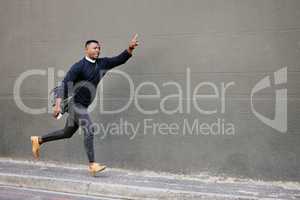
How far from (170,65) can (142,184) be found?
173cm

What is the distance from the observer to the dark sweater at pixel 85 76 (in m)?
6.55

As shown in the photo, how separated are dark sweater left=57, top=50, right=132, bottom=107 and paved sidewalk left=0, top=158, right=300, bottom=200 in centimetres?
106

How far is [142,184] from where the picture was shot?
640cm

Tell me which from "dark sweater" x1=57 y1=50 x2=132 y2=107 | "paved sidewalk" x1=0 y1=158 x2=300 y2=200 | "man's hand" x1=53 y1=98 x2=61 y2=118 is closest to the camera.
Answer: "paved sidewalk" x1=0 y1=158 x2=300 y2=200

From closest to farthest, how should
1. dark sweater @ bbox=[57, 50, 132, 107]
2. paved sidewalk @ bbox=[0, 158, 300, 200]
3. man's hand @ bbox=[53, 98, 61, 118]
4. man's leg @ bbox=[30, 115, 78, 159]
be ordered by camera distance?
paved sidewalk @ bbox=[0, 158, 300, 200], man's hand @ bbox=[53, 98, 61, 118], dark sweater @ bbox=[57, 50, 132, 107], man's leg @ bbox=[30, 115, 78, 159]

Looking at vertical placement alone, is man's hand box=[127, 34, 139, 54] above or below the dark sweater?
above

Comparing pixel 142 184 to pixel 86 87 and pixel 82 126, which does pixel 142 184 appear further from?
pixel 86 87

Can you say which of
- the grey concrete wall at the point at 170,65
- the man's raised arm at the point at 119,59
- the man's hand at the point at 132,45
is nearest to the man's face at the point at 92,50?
the man's raised arm at the point at 119,59

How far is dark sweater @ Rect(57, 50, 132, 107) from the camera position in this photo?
6.55 metres

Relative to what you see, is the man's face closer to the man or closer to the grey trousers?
the man

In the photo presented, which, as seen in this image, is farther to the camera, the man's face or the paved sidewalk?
the man's face

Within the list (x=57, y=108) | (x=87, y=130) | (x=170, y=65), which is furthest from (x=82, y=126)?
(x=170, y=65)
